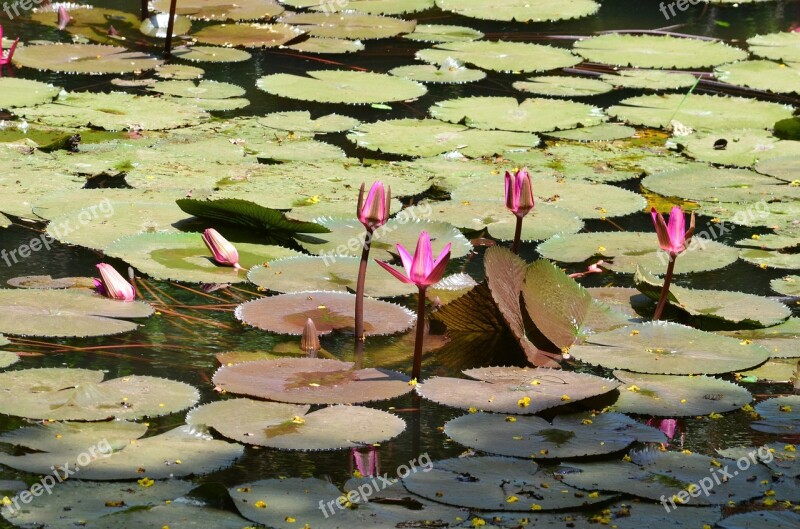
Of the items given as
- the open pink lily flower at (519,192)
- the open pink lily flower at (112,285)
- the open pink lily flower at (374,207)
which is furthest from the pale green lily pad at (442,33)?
the open pink lily flower at (374,207)

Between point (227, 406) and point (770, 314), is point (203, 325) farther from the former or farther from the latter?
point (770, 314)

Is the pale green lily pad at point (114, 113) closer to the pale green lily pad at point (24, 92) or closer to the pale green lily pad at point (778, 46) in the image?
the pale green lily pad at point (24, 92)

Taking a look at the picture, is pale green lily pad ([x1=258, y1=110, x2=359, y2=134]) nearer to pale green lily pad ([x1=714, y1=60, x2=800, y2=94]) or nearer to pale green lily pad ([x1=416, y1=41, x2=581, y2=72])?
pale green lily pad ([x1=416, y1=41, x2=581, y2=72])

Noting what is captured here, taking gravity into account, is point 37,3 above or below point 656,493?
above

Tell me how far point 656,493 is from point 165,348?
1.60 m

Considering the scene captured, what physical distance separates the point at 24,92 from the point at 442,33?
314 cm

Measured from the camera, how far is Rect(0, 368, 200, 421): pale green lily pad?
10.3 feet

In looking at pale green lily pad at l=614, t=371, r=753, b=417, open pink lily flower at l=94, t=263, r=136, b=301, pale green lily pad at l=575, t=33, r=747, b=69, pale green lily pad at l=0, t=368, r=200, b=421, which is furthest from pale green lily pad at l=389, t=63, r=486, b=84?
pale green lily pad at l=0, t=368, r=200, b=421

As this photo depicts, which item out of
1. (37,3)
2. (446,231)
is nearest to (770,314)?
(446,231)

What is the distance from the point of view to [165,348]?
3.68 metres

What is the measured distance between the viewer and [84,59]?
7.27 meters

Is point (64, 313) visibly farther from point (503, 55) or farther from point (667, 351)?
point (503, 55)

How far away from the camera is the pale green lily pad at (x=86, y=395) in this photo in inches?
123

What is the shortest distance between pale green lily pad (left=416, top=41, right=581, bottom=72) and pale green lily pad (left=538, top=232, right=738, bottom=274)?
3.00 m
